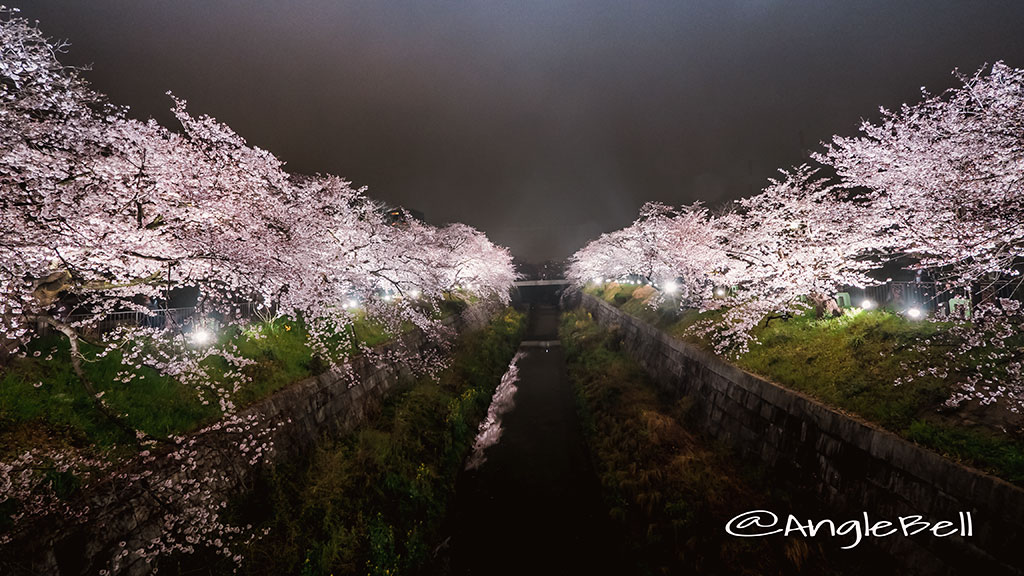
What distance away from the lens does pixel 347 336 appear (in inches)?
567

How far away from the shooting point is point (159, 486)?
20.4ft

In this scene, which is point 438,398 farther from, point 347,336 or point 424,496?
point 424,496

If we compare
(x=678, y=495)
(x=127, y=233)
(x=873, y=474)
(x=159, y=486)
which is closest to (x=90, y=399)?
(x=159, y=486)

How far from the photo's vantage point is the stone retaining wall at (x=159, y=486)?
4816 mm

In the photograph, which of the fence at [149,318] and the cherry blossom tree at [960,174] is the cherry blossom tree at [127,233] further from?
the cherry blossom tree at [960,174]

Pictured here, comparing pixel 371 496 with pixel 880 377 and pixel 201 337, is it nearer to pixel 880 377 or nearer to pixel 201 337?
pixel 201 337

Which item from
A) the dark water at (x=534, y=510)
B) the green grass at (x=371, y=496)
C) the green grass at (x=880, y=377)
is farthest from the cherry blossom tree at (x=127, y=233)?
the green grass at (x=880, y=377)

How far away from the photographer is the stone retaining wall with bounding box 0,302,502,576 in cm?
482

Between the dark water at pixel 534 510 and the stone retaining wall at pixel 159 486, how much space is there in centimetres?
466

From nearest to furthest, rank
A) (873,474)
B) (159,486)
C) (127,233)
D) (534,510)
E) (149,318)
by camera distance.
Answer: (159,486) → (873,474) → (127,233) → (534,510) → (149,318)

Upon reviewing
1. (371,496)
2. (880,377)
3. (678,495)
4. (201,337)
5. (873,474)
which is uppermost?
(201,337)

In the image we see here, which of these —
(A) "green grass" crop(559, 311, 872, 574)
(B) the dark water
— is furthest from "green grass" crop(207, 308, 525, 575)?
(A) "green grass" crop(559, 311, 872, 574)

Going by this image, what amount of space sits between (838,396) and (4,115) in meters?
16.7

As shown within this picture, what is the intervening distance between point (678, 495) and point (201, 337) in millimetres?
12591
